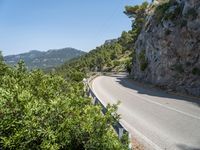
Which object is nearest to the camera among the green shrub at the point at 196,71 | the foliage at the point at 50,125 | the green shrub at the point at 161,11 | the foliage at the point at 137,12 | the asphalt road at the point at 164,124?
the foliage at the point at 50,125

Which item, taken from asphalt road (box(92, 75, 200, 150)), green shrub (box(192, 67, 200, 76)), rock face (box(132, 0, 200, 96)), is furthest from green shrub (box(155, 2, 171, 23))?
asphalt road (box(92, 75, 200, 150))

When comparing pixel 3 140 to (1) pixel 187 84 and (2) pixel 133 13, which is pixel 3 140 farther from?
(2) pixel 133 13

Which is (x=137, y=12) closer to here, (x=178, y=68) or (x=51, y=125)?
(x=178, y=68)

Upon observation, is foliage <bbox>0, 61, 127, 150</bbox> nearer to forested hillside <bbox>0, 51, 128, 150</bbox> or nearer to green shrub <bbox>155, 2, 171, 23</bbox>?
forested hillside <bbox>0, 51, 128, 150</bbox>

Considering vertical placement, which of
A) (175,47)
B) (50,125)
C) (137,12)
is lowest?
(50,125)

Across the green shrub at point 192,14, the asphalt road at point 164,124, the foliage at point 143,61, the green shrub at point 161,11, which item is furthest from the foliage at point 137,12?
the asphalt road at point 164,124

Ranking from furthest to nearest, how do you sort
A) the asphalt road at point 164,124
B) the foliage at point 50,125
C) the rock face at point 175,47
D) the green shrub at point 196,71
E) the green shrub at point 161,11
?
the green shrub at point 161,11, the rock face at point 175,47, the green shrub at point 196,71, the asphalt road at point 164,124, the foliage at point 50,125

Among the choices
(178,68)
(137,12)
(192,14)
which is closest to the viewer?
(192,14)

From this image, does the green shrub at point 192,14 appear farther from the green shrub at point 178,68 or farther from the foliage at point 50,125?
the foliage at point 50,125

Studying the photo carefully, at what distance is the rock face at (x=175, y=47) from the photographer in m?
27.5

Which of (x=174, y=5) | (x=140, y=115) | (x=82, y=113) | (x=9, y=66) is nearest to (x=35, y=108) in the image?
(x=82, y=113)

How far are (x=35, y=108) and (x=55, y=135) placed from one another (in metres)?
Result: 0.64

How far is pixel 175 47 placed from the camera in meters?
31.3

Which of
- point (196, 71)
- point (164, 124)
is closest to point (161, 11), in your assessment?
point (196, 71)
